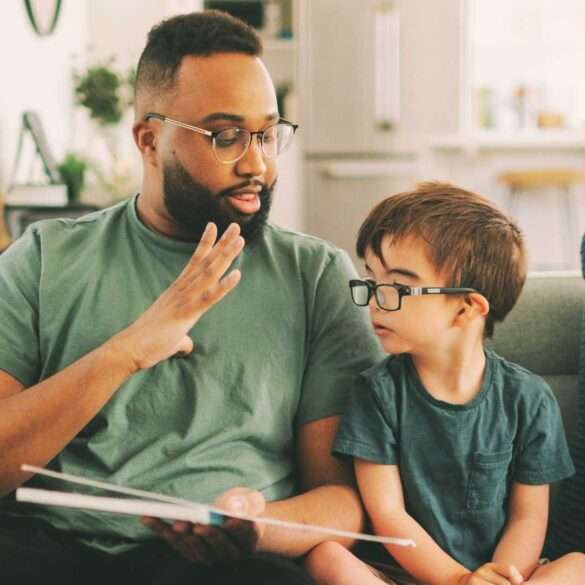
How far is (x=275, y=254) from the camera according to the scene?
1444 mm

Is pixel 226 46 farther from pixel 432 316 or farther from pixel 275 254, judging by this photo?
pixel 432 316

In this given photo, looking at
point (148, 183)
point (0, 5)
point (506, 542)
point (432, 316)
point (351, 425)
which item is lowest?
point (506, 542)

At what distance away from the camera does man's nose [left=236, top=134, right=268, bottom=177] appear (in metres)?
1.39

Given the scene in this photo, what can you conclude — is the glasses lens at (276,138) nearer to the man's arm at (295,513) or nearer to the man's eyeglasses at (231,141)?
the man's eyeglasses at (231,141)

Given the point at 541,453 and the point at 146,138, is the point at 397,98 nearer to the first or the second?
the point at 146,138

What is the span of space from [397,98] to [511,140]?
728 millimetres

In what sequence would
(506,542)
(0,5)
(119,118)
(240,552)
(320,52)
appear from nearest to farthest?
(240,552)
(506,542)
(0,5)
(119,118)
(320,52)

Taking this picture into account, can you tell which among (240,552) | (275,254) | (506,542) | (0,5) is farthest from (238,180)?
(0,5)

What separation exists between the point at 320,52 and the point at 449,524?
408 centimetres

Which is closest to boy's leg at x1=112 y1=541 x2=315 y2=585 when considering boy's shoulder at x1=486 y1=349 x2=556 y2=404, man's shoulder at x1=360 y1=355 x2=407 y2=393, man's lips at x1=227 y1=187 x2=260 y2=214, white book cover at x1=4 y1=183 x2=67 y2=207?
man's shoulder at x1=360 y1=355 x2=407 y2=393

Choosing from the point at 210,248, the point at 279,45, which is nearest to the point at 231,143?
the point at 210,248

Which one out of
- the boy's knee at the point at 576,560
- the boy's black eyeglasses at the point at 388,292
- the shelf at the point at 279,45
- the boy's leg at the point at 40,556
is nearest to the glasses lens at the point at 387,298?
the boy's black eyeglasses at the point at 388,292

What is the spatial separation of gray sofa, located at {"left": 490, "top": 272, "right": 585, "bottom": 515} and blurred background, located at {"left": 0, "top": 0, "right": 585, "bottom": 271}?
2.39 meters

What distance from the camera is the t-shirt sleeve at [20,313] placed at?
1314 millimetres
